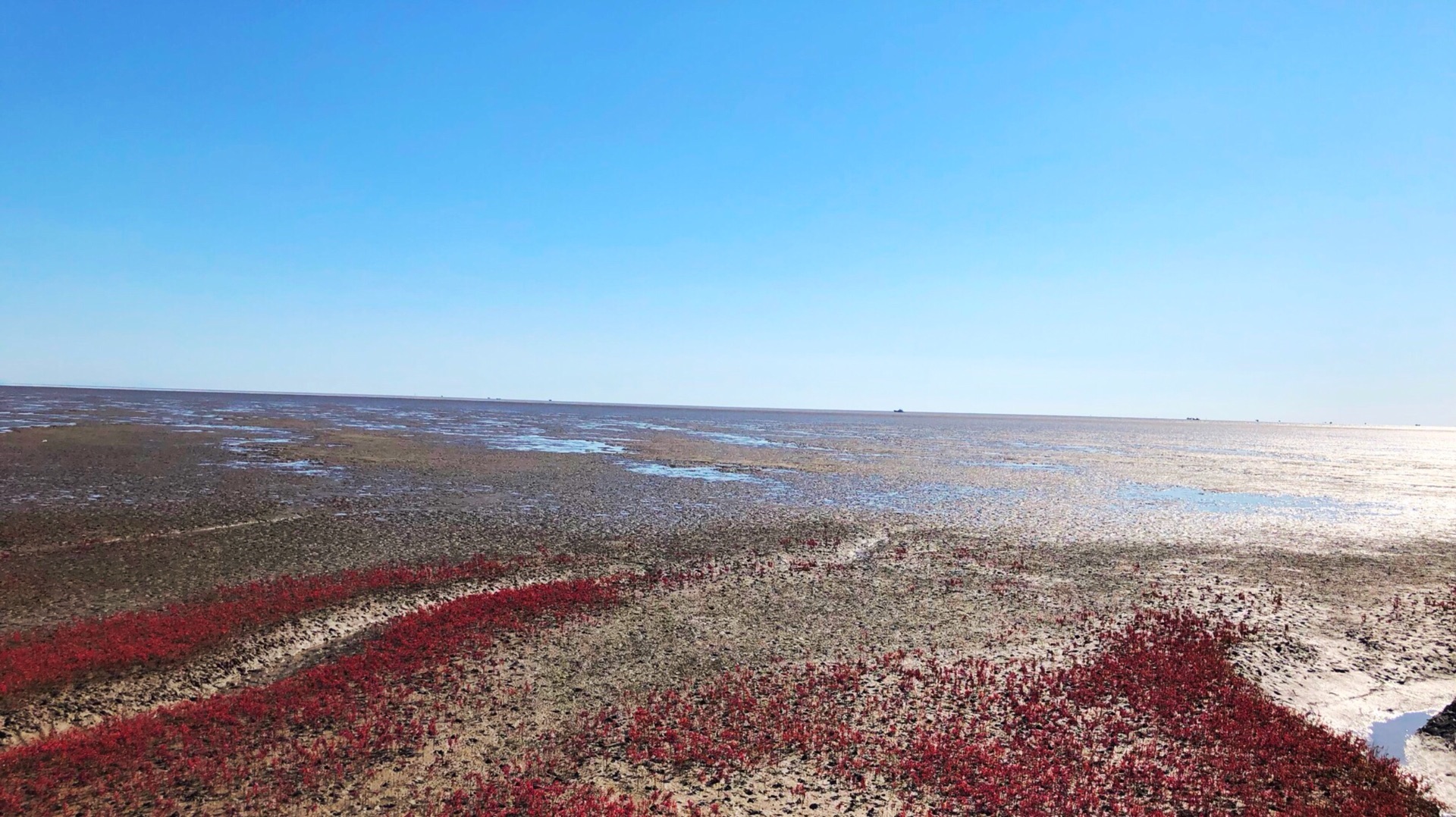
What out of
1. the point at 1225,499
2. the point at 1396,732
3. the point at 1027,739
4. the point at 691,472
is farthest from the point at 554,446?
the point at 1396,732

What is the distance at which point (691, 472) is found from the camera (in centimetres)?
5184

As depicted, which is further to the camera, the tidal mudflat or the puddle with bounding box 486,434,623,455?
the puddle with bounding box 486,434,623,455

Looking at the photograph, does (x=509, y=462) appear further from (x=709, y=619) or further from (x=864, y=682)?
(x=864, y=682)

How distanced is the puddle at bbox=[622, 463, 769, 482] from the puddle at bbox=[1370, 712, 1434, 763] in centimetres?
3655

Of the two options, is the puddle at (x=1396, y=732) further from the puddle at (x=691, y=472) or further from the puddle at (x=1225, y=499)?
the puddle at (x=691, y=472)

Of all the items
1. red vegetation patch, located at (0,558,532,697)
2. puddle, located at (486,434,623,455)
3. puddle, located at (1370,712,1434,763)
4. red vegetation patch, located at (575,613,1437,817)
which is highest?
puddle, located at (486,434,623,455)

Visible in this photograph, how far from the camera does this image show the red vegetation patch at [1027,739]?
34.0 feet

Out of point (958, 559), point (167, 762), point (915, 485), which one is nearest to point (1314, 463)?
point (915, 485)

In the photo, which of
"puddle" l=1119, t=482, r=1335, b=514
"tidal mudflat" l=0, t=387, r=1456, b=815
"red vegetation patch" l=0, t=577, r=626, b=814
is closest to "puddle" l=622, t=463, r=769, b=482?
"tidal mudflat" l=0, t=387, r=1456, b=815

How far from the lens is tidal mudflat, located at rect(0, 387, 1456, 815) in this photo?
10352 millimetres

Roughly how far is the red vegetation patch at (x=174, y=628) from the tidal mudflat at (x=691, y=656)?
0.10m

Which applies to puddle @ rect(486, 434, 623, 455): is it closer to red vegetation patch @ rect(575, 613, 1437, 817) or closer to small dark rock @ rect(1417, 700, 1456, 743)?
red vegetation patch @ rect(575, 613, 1437, 817)

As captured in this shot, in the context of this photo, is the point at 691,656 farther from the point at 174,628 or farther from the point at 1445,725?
the point at 1445,725

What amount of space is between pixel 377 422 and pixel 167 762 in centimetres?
10435
